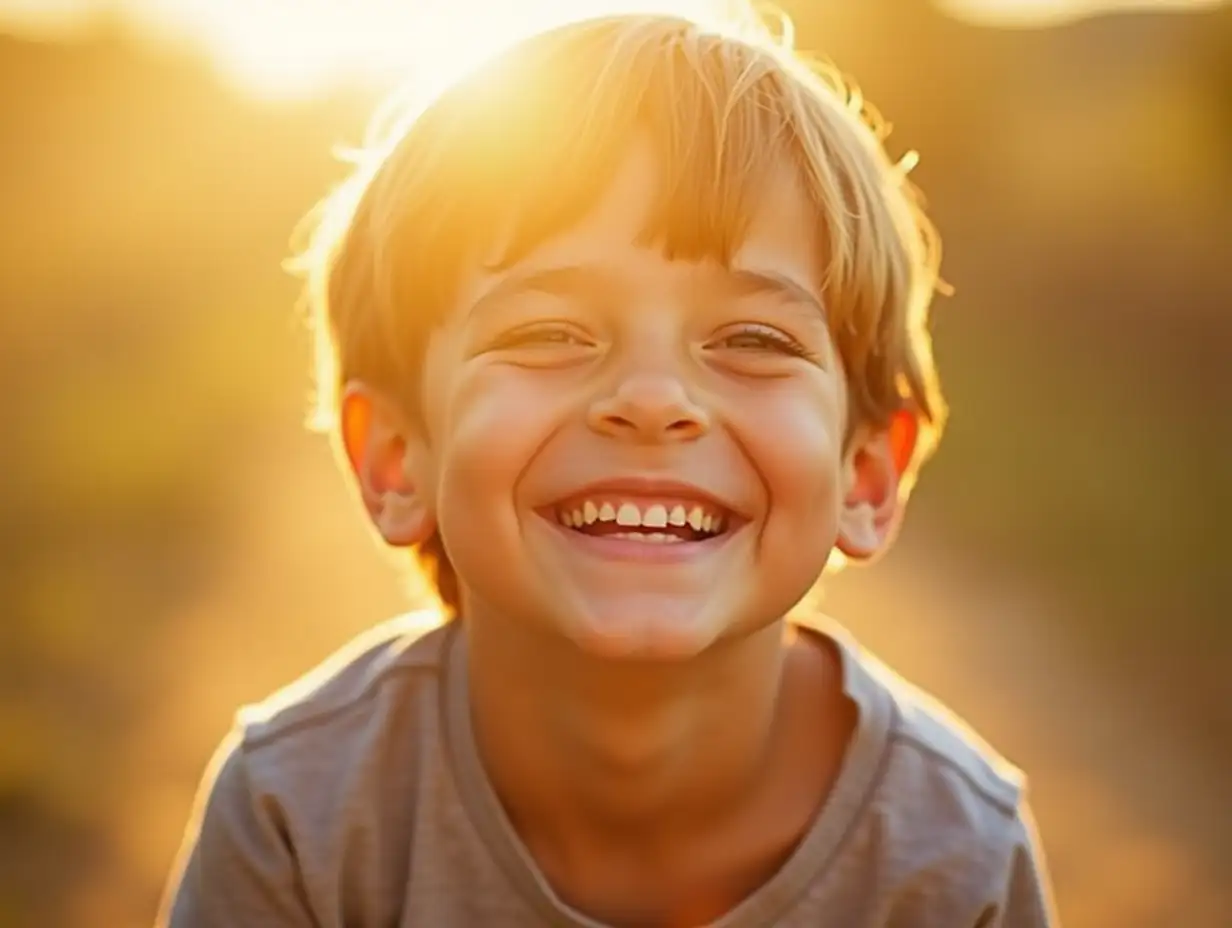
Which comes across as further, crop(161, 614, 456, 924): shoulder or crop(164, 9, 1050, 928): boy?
crop(161, 614, 456, 924): shoulder

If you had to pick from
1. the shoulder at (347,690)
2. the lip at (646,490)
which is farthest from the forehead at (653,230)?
the shoulder at (347,690)

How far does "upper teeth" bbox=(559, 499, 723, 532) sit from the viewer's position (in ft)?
6.68

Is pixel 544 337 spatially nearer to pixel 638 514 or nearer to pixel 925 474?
pixel 638 514

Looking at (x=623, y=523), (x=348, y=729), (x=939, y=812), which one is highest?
(x=623, y=523)

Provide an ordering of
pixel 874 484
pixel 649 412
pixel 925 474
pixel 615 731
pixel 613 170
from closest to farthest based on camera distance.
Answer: pixel 649 412 → pixel 613 170 → pixel 615 731 → pixel 874 484 → pixel 925 474

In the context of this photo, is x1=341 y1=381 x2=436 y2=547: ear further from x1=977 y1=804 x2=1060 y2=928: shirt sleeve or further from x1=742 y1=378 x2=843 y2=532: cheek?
x1=977 y1=804 x2=1060 y2=928: shirt sleeve

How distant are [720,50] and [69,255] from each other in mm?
5609

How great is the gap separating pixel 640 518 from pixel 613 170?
0.36m

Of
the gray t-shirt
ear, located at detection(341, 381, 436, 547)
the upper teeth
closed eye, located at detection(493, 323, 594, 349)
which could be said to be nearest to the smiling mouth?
the upper teeth

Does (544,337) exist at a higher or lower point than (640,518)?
higher

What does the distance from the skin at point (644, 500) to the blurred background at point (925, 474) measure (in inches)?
19.4

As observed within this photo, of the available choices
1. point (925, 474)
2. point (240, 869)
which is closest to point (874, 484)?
point (240, 869)

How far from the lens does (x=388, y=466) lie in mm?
2354

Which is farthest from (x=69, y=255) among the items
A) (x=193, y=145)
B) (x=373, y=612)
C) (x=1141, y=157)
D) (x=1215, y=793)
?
(x=1215, y=793)
